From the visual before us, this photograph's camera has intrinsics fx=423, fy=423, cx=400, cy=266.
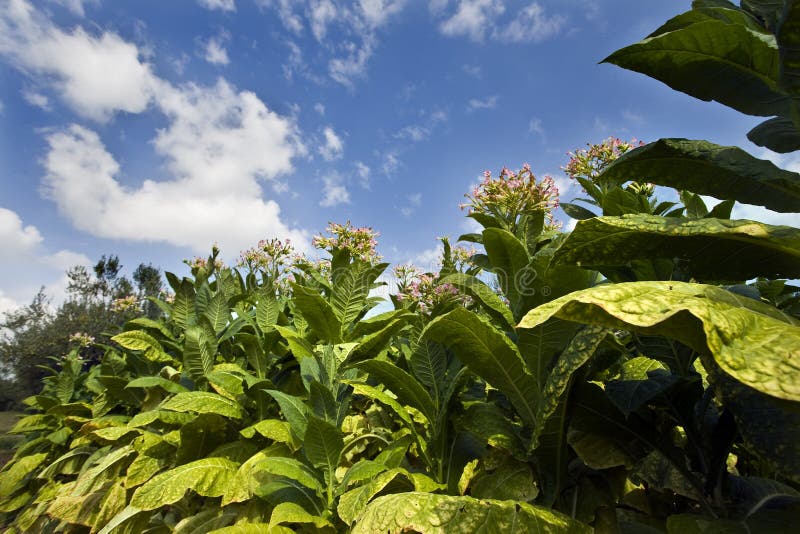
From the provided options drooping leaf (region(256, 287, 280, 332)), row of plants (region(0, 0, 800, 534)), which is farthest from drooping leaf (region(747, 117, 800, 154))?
drooping leaf (region(256, 287, 280, 332))

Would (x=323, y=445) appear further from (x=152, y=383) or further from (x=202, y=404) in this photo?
(x=152, y=383)

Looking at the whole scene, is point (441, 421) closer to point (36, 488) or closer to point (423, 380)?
point (423, 380)

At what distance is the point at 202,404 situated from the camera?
199cm

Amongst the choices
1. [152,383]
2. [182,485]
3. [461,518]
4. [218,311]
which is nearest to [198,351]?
→ [152,383]

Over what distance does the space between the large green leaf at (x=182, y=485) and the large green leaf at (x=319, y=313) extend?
2.43 ft

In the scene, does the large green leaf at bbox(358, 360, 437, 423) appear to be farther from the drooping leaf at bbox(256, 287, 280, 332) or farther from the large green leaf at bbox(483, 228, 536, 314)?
the drooping leaf at bbox(256, 287, 280, 332)

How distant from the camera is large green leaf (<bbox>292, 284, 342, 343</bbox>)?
1.92m

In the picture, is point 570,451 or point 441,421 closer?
point 570,451

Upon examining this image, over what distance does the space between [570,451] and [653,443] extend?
28cm

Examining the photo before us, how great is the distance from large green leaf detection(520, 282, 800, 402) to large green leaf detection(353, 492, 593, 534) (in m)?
0.49

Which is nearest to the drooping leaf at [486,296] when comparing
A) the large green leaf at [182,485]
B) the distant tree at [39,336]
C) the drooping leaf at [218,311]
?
the large green leaf at [182,485]

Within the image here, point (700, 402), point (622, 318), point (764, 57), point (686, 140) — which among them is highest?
point (764, 57)

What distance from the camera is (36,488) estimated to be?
167 inches

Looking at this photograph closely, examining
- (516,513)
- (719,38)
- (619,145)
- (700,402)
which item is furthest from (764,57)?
(619,145)
